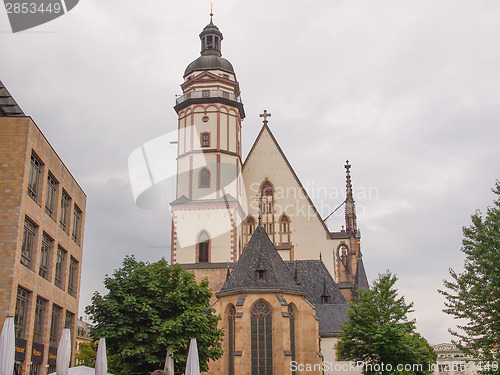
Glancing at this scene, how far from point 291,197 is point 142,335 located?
96.3ft

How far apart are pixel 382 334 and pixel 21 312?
752 inches

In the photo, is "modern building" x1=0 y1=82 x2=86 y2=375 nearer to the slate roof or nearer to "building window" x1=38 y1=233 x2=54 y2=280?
"building window" x1=38 y1=233 x2=54 y2=280

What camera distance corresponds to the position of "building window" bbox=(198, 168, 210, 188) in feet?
178

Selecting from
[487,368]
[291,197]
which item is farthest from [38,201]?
[291,197]

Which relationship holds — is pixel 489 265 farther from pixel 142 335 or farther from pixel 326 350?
pixel 326 350

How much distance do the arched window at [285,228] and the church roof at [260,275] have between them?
10682 mm

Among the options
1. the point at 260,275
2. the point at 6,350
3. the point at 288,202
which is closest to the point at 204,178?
the point at 288,202

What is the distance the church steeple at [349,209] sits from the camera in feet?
186

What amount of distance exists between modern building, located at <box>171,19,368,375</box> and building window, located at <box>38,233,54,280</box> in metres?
17.5

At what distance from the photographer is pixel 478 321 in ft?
89.5

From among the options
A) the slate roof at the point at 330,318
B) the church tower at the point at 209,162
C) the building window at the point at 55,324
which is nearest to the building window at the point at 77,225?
the building window at the point at 55,324

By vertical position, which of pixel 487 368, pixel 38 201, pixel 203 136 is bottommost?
pixel 487 368

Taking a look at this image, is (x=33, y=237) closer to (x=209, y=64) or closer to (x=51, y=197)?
(x=51, y=197)

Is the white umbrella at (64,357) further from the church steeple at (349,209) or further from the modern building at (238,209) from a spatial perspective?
the church steeple at (349,209)
